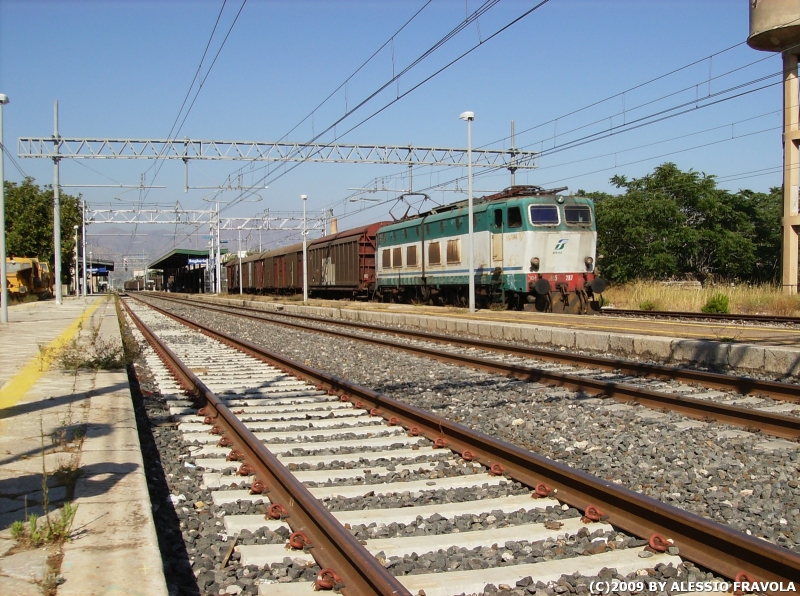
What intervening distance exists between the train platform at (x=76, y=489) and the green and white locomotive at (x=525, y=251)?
518 inches

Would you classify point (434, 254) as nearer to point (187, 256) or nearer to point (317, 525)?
point (317, 525)

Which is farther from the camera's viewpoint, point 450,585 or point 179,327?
point 179,327

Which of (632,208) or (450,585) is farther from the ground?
(632,208)

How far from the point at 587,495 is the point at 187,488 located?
2723 millimetres

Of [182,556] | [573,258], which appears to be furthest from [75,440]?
[573,258]

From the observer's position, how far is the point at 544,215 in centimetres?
2031

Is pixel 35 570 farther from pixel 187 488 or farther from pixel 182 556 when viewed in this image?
pixel 187 488

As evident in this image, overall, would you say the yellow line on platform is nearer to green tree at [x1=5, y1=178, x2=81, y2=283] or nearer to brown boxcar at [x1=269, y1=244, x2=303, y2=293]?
brown boxcar at [x1=269, y1=244, x2=303, y2=293]

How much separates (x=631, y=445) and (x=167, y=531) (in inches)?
147

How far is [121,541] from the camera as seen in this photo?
3.59 meters

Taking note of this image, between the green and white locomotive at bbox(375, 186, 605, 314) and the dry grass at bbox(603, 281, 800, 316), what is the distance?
4.29 metres

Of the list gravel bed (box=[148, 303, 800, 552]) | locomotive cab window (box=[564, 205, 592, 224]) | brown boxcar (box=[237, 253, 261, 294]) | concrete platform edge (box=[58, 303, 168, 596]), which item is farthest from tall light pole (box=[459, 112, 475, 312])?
brown boxcar (box=[237, 253, 261, 294])

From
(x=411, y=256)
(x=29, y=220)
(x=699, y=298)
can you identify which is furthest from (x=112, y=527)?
(x=29, y=220)

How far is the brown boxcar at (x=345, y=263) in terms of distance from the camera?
3234 centimetres
